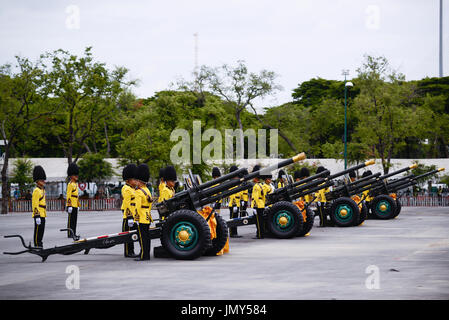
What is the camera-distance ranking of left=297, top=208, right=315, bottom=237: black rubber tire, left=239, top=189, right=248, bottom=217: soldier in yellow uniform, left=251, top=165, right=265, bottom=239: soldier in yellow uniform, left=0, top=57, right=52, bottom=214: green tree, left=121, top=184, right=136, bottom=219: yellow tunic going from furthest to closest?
1. left=0, top=57, right=52, bottom=214: green tree
2. left=239, top=189, right=248, bottom=217: soldier in yellow uniform
3. left=297, top=208, right=315, bottom=237: black rubber tire
4. left=251, top=165, right=265, bottom=239: soldier in yellow uniform
5. left=121, top=184, right=136, bottom=219: yellow tunic

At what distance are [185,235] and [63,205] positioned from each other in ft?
97.9

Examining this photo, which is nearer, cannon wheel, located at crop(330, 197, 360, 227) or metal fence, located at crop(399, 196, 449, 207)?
cannon wheel, located at crop(330, 197, 360, 227)

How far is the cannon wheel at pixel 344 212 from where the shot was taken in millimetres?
22625

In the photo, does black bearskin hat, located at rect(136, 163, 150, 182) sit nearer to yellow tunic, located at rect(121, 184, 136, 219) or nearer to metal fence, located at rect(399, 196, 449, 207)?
yellow tunic, located at rect(121, 184, 136, 219)

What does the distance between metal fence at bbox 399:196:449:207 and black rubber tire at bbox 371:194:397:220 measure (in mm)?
15781

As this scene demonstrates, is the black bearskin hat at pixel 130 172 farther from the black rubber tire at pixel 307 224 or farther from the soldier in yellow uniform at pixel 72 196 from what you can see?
the black rubber tire at pixel 307 224

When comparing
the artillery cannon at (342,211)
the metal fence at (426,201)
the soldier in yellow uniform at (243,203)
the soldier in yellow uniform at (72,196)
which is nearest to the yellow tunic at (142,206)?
the soldier in yellow uniform at (72,196)

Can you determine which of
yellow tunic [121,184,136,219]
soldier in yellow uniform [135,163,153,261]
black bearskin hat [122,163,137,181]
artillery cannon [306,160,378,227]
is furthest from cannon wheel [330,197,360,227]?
soldier in yellow uniform [135,163,153,261]

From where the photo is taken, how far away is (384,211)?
27.9 meters

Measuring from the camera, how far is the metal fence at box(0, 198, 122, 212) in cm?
4059

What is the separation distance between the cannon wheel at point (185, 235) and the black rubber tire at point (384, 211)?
16.9 metres

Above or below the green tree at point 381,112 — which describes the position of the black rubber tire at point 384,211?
below
